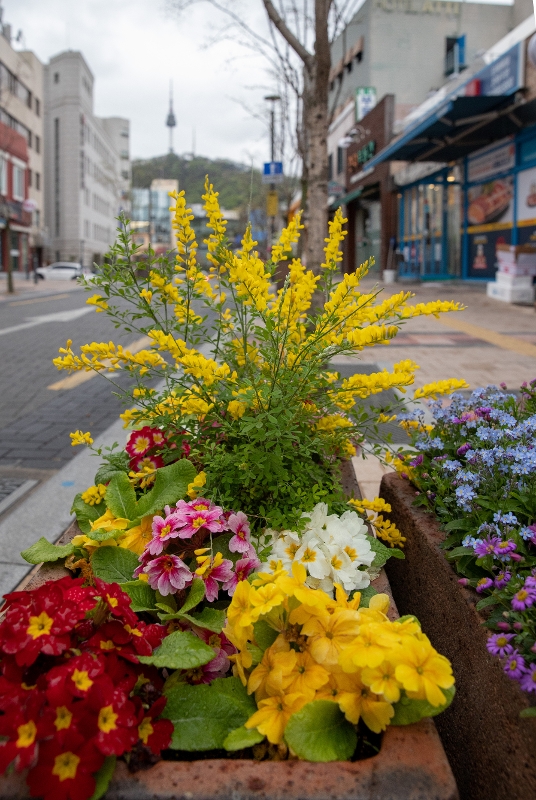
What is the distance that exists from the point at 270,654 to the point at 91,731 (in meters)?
0.37

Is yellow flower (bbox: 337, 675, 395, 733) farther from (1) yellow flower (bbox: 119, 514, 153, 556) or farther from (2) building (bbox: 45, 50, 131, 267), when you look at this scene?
(2) building (bbox: 45, 50, 131, 267)

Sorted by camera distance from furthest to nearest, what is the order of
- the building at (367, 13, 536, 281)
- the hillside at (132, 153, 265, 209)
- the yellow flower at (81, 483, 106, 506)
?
1. the hillside at (132, 153, 265, 209)
2. the building at (367, 13, 536, 281)
3. the yellow flower at (81, 483, 106, 506)

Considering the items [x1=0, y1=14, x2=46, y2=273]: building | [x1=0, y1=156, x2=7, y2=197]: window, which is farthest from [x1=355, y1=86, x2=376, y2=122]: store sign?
[x1=0, y1=156, x2=7, y2=197]: window

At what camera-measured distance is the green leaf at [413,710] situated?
45.1 inches

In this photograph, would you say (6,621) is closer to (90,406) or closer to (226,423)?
(226,423)

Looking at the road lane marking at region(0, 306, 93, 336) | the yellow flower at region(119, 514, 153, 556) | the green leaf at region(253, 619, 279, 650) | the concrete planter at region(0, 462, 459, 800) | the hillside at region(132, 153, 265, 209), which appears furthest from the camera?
the hillside at region(132, 153, 265, 209)

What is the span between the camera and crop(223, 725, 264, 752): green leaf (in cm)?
115

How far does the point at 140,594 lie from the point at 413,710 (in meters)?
0.70

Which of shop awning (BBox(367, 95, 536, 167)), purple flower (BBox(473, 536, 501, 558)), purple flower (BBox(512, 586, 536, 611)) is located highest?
shop awning (BBox(367, 95, 536, 167))

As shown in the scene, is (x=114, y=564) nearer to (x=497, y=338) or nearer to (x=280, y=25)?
(x=280, y=25)

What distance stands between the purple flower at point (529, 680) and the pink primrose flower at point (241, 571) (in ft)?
2.14

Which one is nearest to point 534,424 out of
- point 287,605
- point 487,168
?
point 287,605

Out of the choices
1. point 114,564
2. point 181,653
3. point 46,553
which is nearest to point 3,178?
point 46,553

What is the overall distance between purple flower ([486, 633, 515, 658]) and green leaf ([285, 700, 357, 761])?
299 millimetres
